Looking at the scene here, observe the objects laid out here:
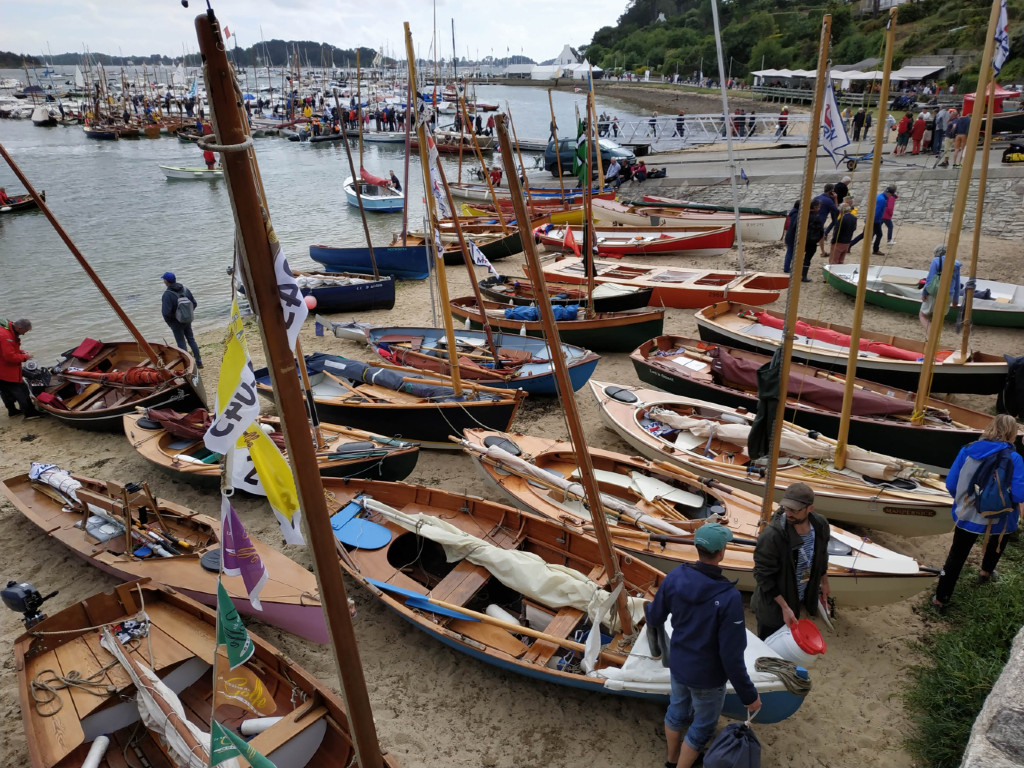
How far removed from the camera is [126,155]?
2035 inches

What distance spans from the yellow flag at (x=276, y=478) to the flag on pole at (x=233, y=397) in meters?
0.08

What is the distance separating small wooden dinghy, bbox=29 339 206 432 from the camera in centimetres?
1130

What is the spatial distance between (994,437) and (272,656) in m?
6.79

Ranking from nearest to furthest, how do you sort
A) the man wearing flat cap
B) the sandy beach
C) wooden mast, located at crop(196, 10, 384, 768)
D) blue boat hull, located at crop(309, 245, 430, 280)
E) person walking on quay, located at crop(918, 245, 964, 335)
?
wooden mast, located at crop(196, 10, 384, 768)
the man wearing flat cap
the sandy beach
person walking on quay, located at crop(918, 245, 964, 335)
blue boat hull, located at crop(309, 245, 430, 280)

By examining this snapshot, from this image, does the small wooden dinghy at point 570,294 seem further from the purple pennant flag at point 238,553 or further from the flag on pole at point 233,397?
the flag on pole at point 233,397

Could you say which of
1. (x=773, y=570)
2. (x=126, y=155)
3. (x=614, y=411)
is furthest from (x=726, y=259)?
(x=126, y=155)

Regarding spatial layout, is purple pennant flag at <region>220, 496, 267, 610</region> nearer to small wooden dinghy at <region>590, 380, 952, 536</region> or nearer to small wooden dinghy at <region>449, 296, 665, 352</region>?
small wooden dinghy at <region>590, 380, 952, 536</region>

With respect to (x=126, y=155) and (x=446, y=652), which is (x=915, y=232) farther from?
(x=126, y=155)

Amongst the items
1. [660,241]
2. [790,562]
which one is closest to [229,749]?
[790,562]

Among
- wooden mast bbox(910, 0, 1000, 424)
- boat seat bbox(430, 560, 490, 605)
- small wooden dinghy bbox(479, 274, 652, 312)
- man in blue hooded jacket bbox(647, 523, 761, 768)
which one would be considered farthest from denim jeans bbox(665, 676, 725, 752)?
small wooden dinghy bbox(479, 274, 652, 312)

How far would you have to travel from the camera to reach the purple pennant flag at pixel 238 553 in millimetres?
3152

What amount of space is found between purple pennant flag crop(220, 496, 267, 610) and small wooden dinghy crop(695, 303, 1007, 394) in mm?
8148

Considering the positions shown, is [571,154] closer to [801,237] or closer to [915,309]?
[915,309]

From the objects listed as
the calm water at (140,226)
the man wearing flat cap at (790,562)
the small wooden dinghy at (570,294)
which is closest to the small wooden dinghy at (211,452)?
the man wearing flat cap at (790,562)
